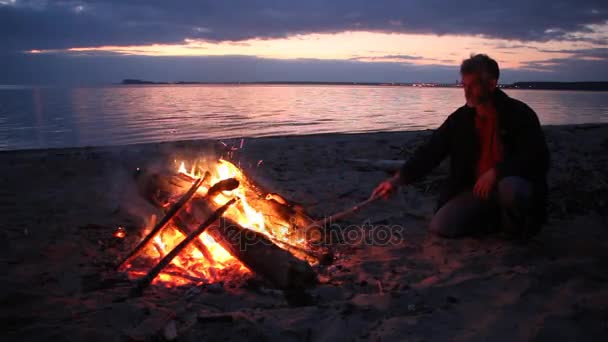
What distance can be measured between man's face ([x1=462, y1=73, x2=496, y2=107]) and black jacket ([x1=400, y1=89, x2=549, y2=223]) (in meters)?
0.08

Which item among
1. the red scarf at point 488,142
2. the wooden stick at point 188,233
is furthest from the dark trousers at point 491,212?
the wooden stick at point 188,233

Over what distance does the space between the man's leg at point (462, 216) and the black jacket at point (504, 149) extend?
193mm

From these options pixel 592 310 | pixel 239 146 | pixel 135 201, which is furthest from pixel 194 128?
pixel 592 310

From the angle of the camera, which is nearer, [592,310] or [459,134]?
[592,310]

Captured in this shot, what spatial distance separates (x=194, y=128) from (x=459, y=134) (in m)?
14.8

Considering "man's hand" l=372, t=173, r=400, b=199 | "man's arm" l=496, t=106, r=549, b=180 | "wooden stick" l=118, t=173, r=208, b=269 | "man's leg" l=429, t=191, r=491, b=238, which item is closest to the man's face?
"man's arm" l=496, t=106, r=549, b=180

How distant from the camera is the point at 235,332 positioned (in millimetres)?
2729

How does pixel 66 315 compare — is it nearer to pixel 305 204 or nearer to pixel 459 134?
pixel 305 204

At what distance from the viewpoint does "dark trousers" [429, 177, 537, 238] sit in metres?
3.71

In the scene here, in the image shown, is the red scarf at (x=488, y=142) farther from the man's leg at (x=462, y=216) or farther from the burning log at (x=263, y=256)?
the burning log at (x=263, y=256)

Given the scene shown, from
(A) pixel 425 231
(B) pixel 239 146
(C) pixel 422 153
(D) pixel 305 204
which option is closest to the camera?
(C) pixel 422 153

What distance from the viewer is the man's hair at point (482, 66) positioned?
3.72 metres

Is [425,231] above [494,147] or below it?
below

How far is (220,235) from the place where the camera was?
3955 millimetres
